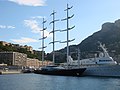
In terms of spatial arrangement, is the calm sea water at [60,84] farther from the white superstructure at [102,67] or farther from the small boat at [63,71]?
the small boat at [63,71]

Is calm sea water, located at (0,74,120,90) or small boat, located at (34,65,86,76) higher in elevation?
small boat, located at (34,65,86,76)

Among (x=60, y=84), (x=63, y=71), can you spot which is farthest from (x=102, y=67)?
(x=60, y=84)

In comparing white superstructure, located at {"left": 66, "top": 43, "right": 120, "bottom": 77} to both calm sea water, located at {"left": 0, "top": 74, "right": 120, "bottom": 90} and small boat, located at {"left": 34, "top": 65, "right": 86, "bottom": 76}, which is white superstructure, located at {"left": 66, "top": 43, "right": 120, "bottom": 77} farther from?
calm sea water, located at {"left": 0, "top": 74, "right": 120, "bottom": 90}

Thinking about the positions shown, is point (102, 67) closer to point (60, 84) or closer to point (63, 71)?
point (63, 71)

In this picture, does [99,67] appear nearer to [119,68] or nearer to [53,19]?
[119,68]

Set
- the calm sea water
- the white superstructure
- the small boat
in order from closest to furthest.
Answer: the calm sea water, the white superstructure, the small boat

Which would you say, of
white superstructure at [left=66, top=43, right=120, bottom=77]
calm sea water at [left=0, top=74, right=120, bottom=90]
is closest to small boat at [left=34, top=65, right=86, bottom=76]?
white superstructure at [left=66, top=43, right=120, bottom=77]

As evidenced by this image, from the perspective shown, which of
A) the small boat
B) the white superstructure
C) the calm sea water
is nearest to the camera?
the calm sea water

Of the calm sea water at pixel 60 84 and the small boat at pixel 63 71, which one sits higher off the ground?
the small boat at pixel 63 71

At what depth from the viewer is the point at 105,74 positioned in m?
121

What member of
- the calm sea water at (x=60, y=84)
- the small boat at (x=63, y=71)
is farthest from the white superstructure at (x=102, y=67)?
the calm sea water at (x=60, y=84)

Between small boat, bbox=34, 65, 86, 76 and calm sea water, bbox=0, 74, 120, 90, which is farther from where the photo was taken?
small boat, bbox=34, 65, 86, 76

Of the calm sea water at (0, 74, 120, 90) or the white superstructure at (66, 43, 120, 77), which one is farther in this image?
the white superstructure at (66, 43, 120, 77)

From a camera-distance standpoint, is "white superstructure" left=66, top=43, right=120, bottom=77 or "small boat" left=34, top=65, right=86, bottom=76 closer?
"white superstructure" left=66, top=43, right=120, bottom=77
